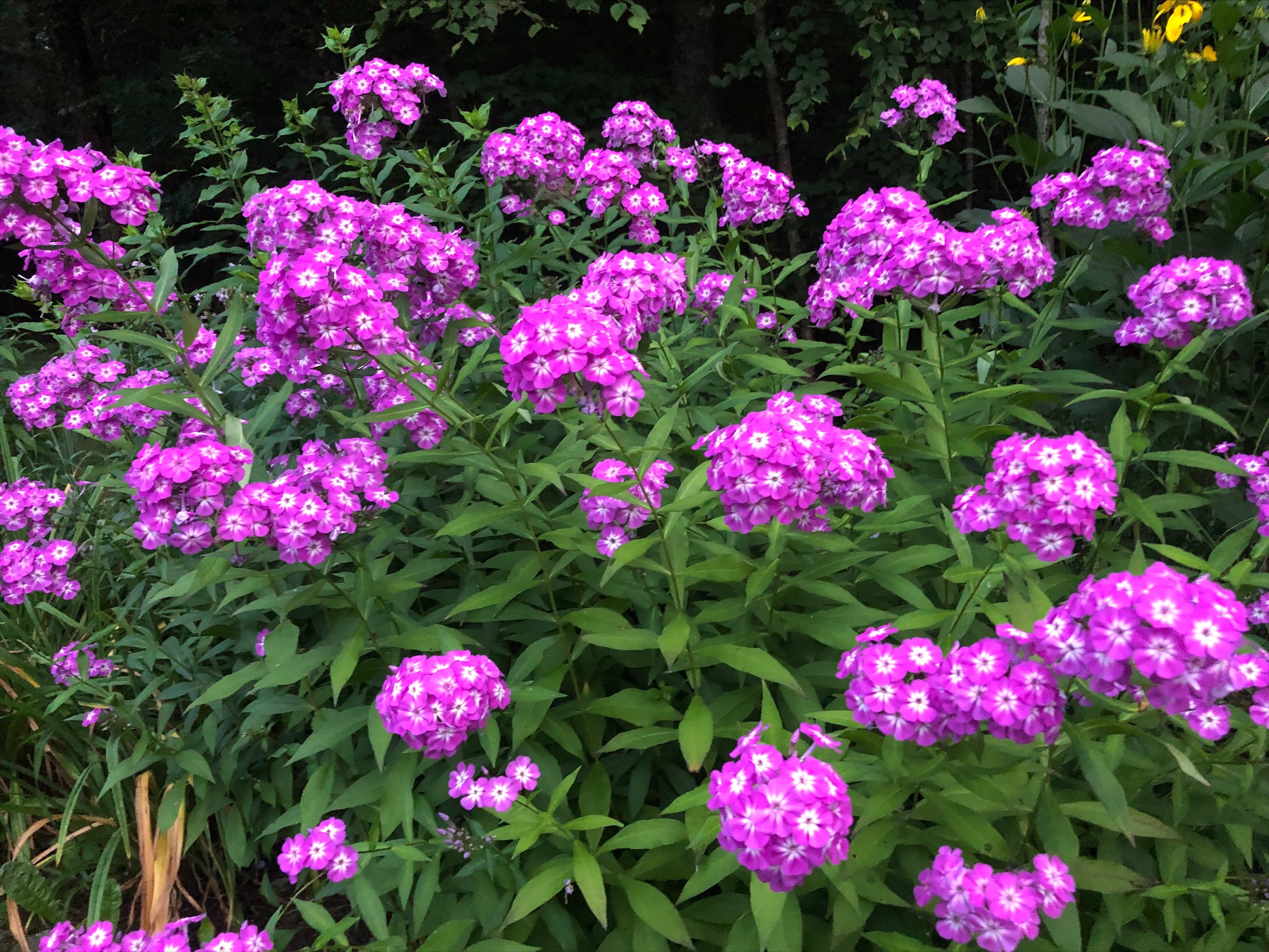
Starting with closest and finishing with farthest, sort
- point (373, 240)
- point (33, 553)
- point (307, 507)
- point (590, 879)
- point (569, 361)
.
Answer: point (590, 879) < point (569, 361) < point (307, 507) < point (373, 240) < point (33, 553)

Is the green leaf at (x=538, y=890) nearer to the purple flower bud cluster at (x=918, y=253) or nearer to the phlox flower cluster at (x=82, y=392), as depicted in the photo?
the purple flower bud cluster at (x=918, y=253)

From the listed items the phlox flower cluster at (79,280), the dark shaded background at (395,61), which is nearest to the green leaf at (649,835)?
the phlox flower cluster at (79,280)

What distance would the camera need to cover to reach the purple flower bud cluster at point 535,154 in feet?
11.4

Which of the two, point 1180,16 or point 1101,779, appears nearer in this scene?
point 1101,779

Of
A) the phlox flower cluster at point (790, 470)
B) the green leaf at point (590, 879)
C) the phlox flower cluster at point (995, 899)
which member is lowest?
the green leaf at point (590, 879)

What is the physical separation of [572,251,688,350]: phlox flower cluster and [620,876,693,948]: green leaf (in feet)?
4.33

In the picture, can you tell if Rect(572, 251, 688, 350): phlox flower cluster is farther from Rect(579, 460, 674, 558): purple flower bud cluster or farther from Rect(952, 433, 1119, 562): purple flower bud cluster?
Rect(952, 433, 1119, 562): purple flower bud cluster

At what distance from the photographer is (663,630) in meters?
2.21

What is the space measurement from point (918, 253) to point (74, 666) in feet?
9.77

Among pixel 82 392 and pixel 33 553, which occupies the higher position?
pixel 82 392

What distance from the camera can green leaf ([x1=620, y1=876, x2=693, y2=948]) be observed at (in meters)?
2.01

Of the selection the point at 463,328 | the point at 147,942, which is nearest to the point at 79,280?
the point at 463,328

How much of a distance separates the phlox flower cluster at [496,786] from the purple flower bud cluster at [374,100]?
2.49 m

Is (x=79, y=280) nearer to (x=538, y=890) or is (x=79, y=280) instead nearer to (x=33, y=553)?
(x=33, y=553)
